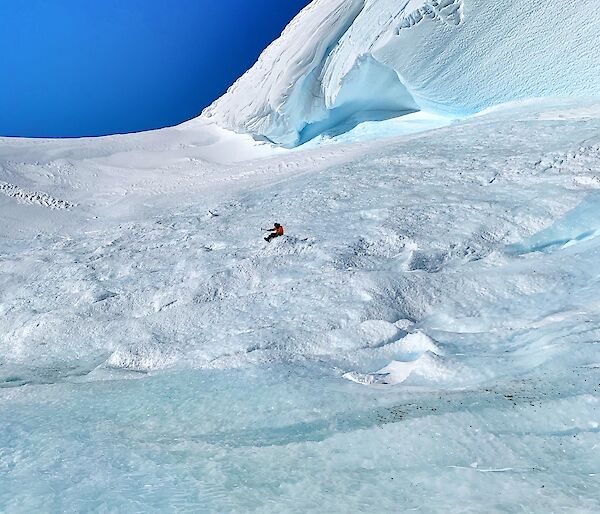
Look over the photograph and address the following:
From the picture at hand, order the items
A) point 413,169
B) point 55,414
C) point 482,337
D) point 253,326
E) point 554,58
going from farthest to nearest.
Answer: point 554,58
point 413,169
point 253,326
point 482,337
point 55,414

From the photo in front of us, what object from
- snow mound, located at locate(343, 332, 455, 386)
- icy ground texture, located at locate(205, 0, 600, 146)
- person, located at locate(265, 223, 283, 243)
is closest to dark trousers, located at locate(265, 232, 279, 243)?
person, located at locate(265, 223, 283, 243)

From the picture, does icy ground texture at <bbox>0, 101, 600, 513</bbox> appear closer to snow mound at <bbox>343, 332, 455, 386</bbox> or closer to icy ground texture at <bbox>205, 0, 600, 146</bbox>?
snow mound at <bbox>343, 332, 455, 386</bbox>

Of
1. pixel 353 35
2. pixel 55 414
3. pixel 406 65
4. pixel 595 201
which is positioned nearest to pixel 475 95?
pixel 406 65

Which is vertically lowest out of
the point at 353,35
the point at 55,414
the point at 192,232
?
the point at 55,414

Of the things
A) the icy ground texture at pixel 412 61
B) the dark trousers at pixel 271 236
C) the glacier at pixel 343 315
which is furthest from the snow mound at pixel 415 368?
the icy ground texture at pixel 412 61

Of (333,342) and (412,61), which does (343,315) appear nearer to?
(333,342)

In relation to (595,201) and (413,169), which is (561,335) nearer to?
(595,201)
